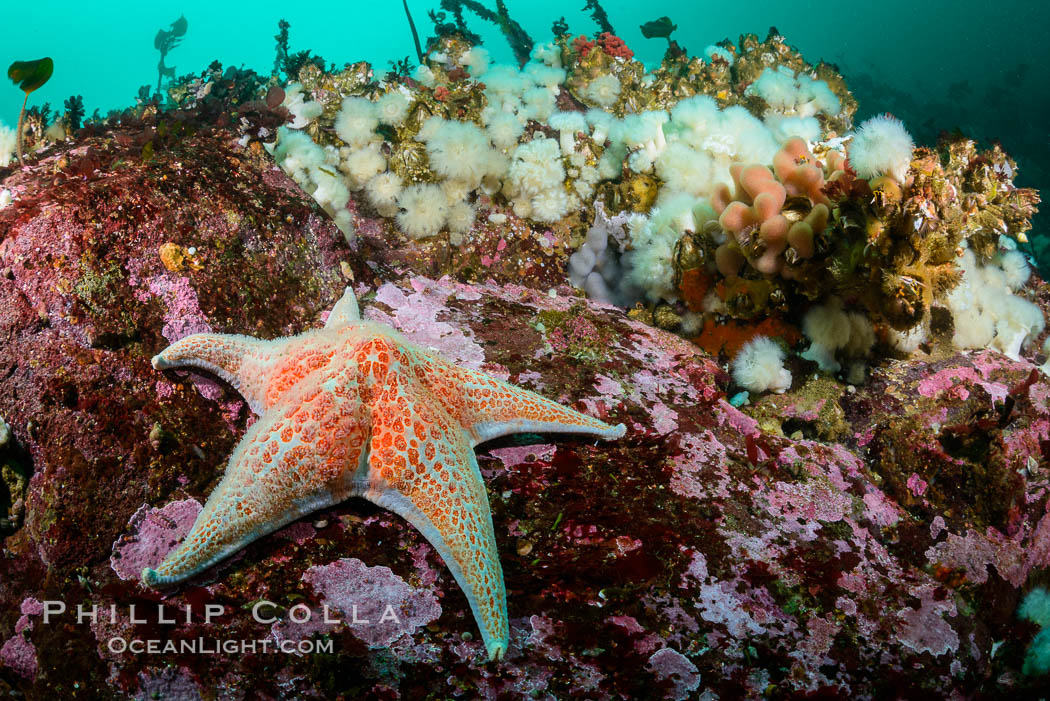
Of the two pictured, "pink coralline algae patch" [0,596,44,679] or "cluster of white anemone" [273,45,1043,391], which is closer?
"pink coralline algae patch" [0,596,44,679]

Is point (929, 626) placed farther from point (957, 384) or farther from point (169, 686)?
point (169, 686)

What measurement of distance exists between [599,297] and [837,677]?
4105 mm

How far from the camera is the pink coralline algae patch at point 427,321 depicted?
12.2 feet

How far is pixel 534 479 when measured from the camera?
2.94 m

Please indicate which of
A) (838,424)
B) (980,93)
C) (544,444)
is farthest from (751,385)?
(980,93)

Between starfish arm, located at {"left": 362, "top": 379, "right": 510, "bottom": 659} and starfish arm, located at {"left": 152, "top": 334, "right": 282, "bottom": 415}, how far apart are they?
0.82 meters

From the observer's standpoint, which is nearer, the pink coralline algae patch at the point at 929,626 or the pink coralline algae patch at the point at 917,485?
the pink coralline algae patch at the point at 929,626

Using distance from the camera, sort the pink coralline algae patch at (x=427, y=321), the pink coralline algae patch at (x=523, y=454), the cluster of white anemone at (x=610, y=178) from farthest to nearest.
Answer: the cluster of white anemone at (x=610, y=178), the pink coralline algae patch at (x=427, y=321), the pink coralline algae patch at (x=523, y=454)

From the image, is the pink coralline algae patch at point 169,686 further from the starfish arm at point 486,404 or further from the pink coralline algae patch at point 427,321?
the pink coralline algae patch at point 427,321

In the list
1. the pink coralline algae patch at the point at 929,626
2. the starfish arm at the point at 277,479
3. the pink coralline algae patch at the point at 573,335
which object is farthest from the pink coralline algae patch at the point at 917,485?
the starfish arm at the point at 277,479

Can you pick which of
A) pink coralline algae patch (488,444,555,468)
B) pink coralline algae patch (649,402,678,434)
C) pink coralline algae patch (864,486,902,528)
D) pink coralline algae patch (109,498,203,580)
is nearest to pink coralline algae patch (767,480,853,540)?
pink coralline algae patch (864,486,902,528)

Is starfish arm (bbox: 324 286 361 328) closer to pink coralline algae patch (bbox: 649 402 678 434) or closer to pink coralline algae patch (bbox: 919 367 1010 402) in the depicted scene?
A: pink coralline algae patch (bbox: 649 402 678 434)

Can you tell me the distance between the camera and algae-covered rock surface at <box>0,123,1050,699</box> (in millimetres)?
2252

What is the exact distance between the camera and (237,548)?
2248mm
